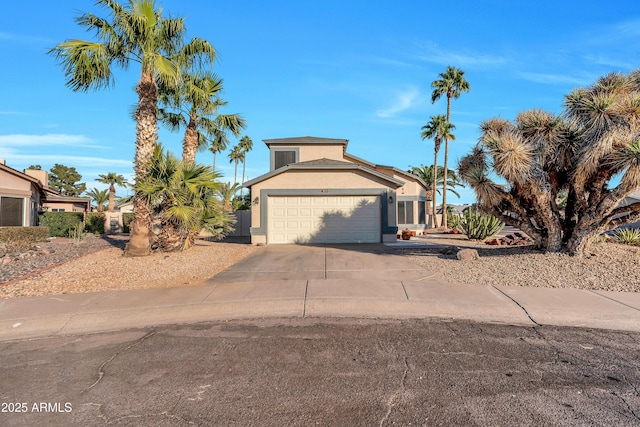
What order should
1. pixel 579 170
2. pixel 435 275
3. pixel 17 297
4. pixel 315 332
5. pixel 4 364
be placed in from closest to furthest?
pixel 4 364, pixel 315 332, pixel 17 297, pixel 435 275, pixel 579 170

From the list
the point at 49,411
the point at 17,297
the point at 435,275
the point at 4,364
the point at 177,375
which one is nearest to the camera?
the point at 49,411

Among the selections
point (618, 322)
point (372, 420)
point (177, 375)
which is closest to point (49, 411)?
point (177, 375)

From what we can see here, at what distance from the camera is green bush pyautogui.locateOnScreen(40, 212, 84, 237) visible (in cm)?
2320

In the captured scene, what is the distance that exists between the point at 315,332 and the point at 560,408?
129 inches

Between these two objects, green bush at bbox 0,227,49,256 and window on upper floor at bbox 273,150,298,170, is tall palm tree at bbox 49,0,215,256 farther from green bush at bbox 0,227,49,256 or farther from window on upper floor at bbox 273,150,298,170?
window on upper floor at bbox 273,150,298,170

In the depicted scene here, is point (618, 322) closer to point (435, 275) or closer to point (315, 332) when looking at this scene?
point (435, 275)

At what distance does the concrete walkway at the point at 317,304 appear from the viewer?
6371 millimetres

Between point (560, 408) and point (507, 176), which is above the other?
point (507, 176)

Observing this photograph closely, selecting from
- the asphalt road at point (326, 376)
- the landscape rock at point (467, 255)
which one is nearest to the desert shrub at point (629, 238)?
the landscape rock at point (467, 255)

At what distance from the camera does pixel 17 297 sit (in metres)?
7.79

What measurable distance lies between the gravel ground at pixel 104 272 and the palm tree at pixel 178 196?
0.92 metres

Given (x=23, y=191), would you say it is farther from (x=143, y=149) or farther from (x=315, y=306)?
(x=315, y=306)

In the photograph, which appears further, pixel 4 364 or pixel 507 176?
pixel 507 176

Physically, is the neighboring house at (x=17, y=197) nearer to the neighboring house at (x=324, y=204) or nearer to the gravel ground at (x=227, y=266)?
the gravel ground at (x=227, y=266)
